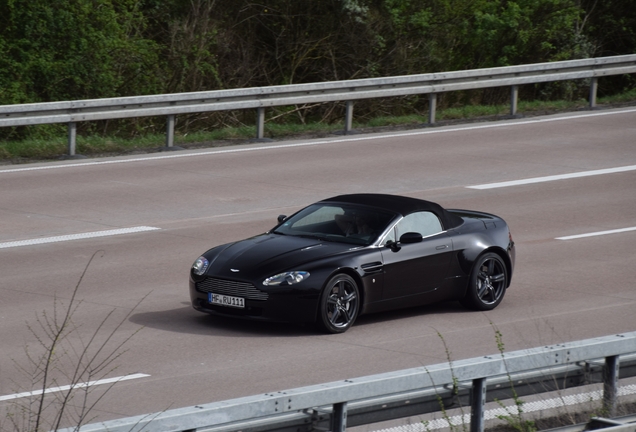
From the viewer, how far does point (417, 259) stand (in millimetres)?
11594

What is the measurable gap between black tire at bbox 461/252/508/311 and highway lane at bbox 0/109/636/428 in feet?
0.46

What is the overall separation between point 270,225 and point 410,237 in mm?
4511

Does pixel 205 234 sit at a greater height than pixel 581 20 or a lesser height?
lesser

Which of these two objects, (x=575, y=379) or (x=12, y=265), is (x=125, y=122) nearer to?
(x=12, y=265)

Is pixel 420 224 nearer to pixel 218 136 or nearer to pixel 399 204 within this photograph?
pixel 399 204

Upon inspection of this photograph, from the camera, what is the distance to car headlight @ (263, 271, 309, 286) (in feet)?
35.1

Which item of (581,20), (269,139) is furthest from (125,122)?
(581,20)

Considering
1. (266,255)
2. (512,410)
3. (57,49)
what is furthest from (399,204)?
(57,49)

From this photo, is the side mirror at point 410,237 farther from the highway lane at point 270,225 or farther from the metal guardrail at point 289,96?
the metal guardrail at point 289,96

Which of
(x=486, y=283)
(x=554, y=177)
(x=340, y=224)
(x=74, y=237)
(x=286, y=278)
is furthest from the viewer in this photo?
(x=554, y=177)

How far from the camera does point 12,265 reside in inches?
524

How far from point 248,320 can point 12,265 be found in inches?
144

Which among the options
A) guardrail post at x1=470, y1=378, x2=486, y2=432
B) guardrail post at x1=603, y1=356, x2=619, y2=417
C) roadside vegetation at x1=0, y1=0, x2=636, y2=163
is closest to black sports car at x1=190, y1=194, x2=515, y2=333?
guardrail post at x1=603, y1=356, x2=619, y2=417

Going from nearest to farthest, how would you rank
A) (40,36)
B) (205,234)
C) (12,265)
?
(12,265) → (205,234) → (40,36)
